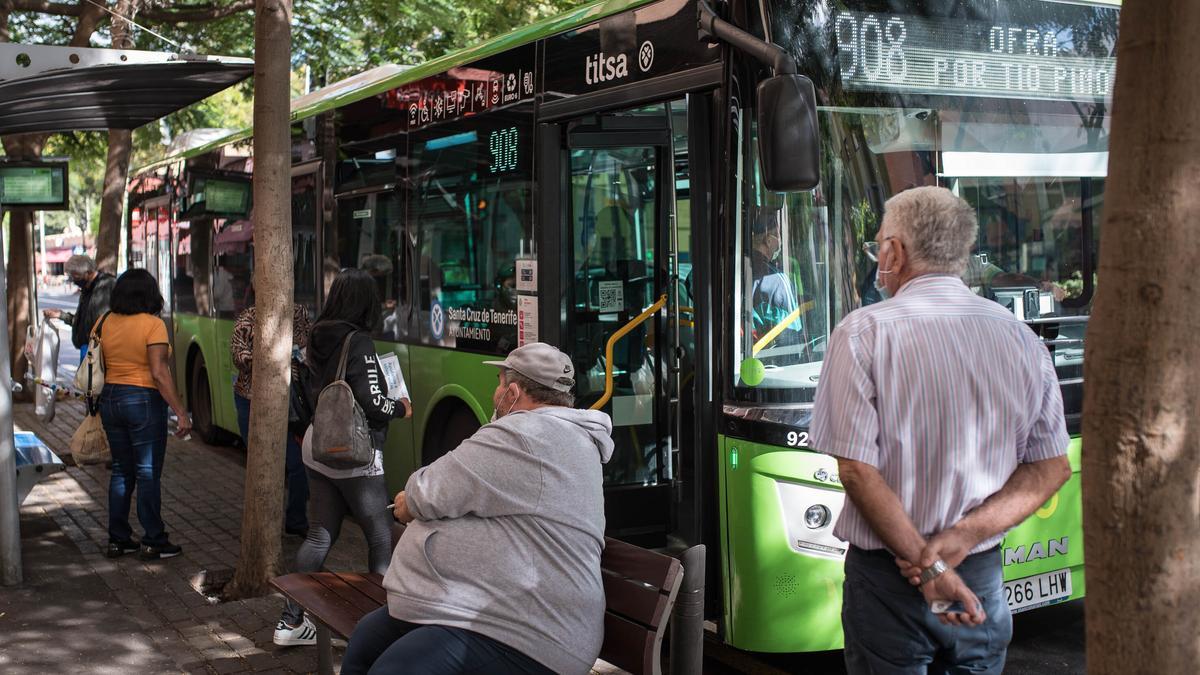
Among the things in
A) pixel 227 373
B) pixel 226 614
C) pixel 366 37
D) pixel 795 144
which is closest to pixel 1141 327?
pixel 795 144

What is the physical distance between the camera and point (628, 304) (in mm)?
6727

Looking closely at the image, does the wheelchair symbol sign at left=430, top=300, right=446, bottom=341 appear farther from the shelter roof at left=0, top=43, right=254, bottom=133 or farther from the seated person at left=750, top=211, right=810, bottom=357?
the seated person at left=750, top=211, right=810, bottom=357

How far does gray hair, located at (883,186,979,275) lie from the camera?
10.1 ft

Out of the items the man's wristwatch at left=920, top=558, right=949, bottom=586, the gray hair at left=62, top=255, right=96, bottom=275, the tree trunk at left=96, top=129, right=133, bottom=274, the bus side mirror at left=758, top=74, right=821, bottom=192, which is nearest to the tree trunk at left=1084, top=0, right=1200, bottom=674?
the man's wristwatch at left=920, top=558, right=949, bottom=586

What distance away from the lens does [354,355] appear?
5758 millimetres

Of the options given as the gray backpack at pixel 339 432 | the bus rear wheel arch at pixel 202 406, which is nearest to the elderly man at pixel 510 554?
the gray backpack at pixel 339 432

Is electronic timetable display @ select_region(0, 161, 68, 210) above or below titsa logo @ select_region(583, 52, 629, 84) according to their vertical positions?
below

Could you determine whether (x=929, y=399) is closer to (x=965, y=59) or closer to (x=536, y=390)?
(x=536, y=390)

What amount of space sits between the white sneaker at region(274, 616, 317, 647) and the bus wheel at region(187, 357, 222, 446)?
7658 millimetres

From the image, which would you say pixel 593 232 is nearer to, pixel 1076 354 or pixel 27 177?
pixel 1076 354

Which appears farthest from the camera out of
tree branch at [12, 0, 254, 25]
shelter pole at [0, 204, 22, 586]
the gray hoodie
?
tree branch at [12, 0, 254, 25]

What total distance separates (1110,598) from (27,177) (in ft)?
29.1

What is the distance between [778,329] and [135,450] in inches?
174

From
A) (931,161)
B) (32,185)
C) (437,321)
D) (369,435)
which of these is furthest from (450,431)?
(32,185)
